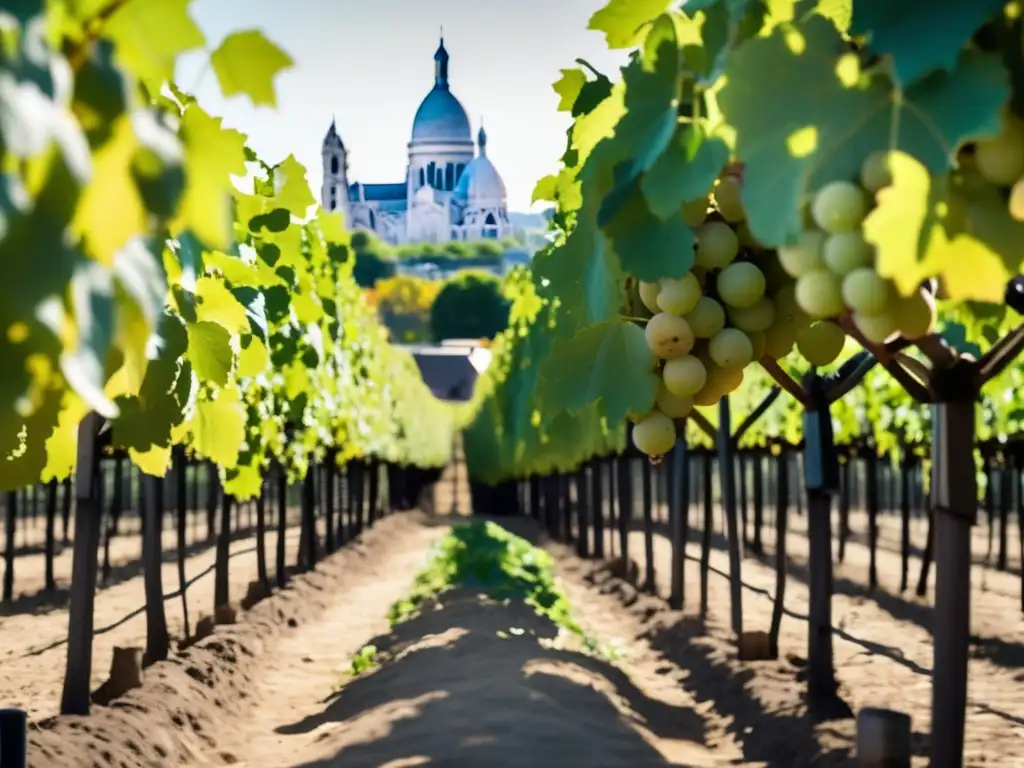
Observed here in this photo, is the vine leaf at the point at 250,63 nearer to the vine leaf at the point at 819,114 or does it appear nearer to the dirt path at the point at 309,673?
the vine leaf at the point at 819,114

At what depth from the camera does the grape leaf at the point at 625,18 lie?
251 cm

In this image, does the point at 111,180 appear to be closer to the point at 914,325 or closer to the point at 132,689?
the point at 914,325

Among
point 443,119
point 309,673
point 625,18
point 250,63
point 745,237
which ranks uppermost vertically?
point 443,119

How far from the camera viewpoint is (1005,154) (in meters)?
1.71

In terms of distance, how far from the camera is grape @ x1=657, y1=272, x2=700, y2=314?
7.11 ft

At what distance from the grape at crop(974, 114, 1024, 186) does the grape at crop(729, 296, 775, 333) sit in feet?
1.91

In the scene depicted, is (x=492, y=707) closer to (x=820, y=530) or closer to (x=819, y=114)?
(x=820, y=530)

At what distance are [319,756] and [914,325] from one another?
6.16 meters

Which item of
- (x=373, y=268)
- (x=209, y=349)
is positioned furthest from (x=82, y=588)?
(x=373, y=268)

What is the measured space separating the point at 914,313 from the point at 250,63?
90 centimetres

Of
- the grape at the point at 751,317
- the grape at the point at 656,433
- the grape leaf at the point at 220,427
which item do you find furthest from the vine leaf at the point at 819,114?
the grape leaf at the point at 220,427

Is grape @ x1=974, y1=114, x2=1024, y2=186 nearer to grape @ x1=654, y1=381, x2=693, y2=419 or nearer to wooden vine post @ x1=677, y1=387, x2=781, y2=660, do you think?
grape @ x1=654, y1=381, x2=693, y2=419

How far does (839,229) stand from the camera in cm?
166

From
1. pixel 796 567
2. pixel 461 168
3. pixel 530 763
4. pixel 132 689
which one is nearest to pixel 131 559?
pixel 796 567
